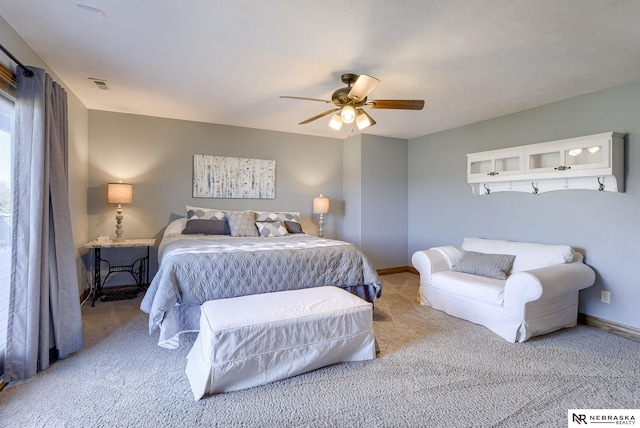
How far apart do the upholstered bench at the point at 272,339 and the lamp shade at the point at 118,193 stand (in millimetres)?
2415

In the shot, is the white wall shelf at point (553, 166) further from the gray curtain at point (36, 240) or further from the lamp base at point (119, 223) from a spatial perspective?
the lamp base at point (119, 223)

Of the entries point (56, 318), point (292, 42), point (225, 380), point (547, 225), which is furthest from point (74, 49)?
point (547, 225)

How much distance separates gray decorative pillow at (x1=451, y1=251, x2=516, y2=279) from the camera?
3.44 m

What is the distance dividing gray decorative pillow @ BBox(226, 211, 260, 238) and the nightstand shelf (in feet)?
3.19

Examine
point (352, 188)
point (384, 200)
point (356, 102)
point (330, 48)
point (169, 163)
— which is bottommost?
point (384, 200)

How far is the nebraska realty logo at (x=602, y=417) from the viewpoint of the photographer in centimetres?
178

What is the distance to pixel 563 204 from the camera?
352 centimetres

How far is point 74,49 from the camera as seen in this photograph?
253 cm

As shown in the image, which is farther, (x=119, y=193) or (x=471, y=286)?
(x=119, y=193)

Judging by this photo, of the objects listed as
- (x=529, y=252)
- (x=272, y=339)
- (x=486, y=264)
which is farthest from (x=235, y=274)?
(x=529, y=252)

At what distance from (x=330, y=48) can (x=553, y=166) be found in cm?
282

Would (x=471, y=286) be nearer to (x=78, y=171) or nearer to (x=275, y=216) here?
(x=275, y=216)

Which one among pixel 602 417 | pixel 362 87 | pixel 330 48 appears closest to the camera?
pixel 602 417

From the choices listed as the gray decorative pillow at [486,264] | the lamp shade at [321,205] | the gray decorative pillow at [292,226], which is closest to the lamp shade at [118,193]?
the gray decorative pillow at [292,226]
